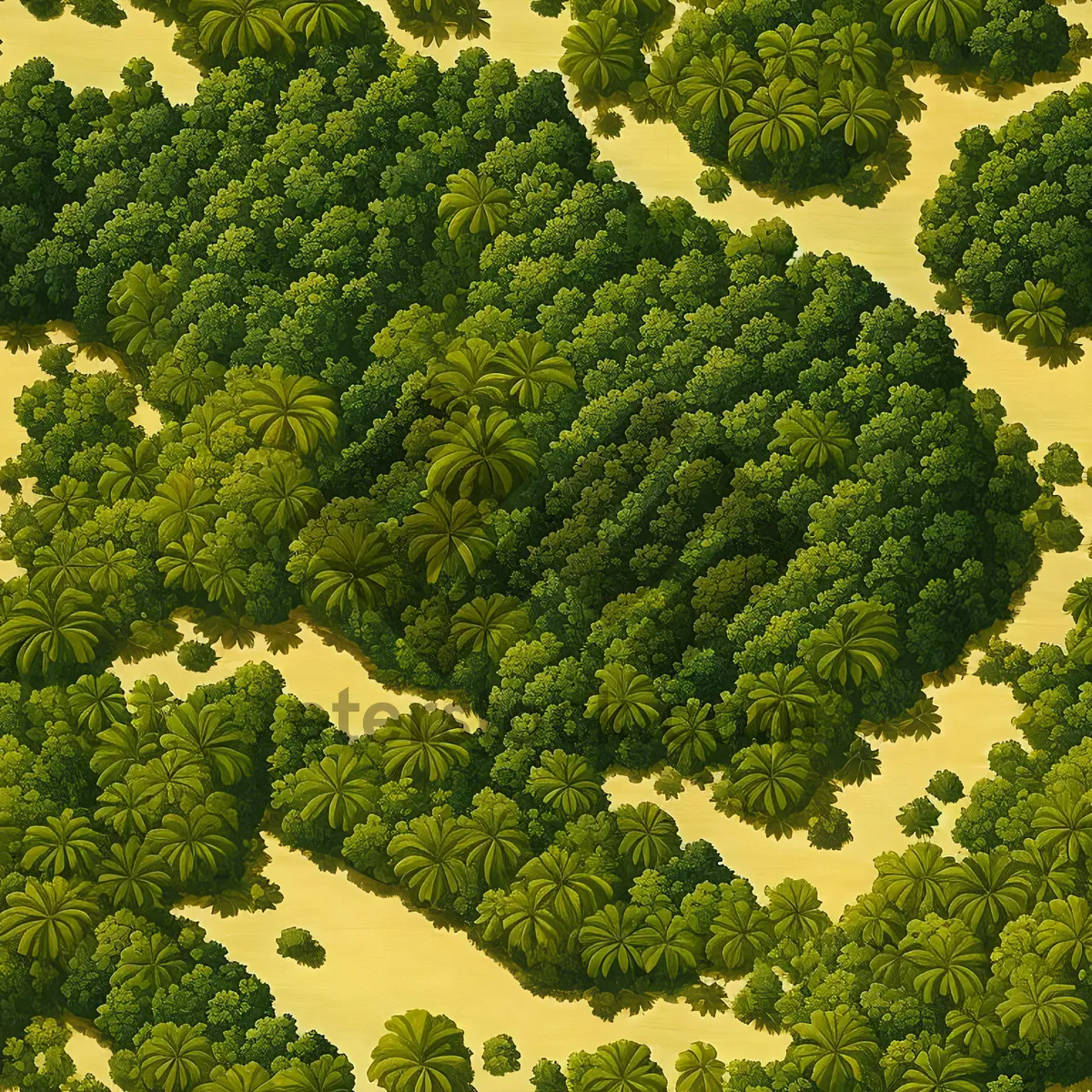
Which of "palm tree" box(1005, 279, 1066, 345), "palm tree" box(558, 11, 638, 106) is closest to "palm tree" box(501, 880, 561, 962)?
"palm tree" box(1005, 279, 1066, 345)

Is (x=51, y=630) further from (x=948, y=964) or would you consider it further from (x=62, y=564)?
(x=948, y=964)

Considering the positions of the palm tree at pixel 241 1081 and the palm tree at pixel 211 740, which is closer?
the palm tree at pixel 241 1081

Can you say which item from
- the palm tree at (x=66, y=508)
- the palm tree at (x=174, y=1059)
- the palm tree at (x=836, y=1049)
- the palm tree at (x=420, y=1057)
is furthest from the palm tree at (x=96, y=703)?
the palm tree at (x=836, y=1049)

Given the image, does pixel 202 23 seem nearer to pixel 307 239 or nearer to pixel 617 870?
pixel 307 239

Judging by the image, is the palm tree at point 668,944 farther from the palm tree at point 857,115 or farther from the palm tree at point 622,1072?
the palm tree at point 857,115

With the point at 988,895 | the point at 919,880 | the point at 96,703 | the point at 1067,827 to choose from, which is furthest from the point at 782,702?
the point at 96,703
